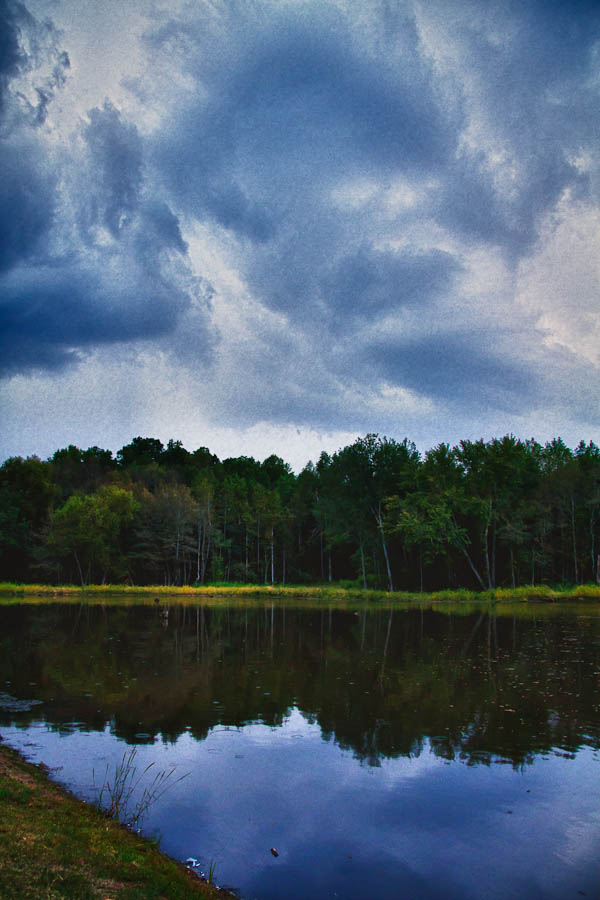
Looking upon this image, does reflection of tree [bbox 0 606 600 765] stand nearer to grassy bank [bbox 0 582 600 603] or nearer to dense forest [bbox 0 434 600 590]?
grassy bank [bbox 0 582 600 603]

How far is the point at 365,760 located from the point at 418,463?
67.8 meters

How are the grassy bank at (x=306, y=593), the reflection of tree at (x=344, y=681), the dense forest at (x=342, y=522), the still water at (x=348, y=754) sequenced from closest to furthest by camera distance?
1. the still water at (x=348, y=754)
2. the reflection of tree at (x=344, y=681)
3. the grassy bank at (x=306, y=593)
4. the dense forest at (x=342, y=522)

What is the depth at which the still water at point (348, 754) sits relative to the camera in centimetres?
766

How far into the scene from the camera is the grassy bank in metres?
60.5

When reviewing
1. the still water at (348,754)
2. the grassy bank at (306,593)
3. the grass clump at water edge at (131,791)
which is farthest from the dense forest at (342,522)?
the grass clump at water edge at (131,791)

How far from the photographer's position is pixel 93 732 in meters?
12.9

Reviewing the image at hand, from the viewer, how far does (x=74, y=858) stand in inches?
253

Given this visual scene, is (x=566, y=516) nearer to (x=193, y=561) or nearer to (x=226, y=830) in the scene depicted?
(x=193, y=561)

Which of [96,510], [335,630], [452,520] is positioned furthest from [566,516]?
[96,510]

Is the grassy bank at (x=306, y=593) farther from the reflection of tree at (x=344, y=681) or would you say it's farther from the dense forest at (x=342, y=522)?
the reflection of tree at (x=344, y=681)

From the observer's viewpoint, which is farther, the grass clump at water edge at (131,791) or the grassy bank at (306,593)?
the grassy bank at (306,593)

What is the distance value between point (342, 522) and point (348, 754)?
224 ft

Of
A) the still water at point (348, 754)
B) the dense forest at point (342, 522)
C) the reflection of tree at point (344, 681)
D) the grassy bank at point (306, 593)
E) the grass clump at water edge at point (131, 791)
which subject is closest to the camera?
the still water at point (348, 754)

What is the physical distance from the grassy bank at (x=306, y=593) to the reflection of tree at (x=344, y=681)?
83.9 ft
